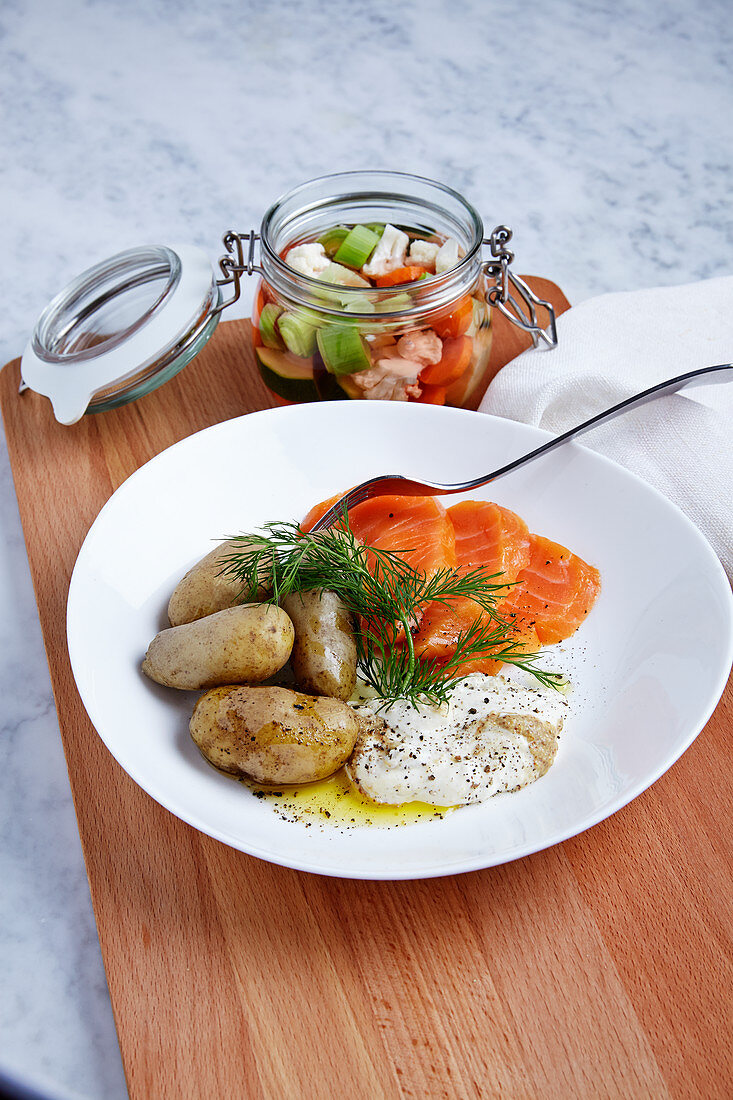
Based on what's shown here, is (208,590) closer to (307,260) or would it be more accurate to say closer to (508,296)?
(307,260)

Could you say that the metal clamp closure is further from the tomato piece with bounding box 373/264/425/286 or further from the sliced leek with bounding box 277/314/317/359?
the tomato piece with bounding box 373/264/425/286

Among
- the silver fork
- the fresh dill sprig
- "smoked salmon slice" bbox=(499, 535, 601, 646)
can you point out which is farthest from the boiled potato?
"smoked salmon slice" bbox=(499, 535, 601, 646)

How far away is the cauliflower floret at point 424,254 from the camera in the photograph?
5.99 ft

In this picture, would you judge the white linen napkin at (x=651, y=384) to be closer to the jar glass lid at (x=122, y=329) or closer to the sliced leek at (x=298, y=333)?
the sliced leek at (x=298, y=333)

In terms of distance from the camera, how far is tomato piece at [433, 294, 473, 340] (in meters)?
1.76

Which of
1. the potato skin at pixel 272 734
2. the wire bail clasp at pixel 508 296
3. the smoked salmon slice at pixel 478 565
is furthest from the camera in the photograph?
the wire bail clasp at pixel 508 296

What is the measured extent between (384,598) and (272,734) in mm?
304

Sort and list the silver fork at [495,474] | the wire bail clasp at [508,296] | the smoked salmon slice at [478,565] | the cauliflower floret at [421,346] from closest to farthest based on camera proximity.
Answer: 1. the smoked salmon slice at [478,565]
2. the silver fork at [495,474]
3. the cauliflower floret at [421,346]
4. the wire bail clasp at [508,296]

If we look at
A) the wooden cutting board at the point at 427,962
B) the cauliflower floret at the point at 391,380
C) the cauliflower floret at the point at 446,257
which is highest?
the cauliflower floret at the point at 446,257

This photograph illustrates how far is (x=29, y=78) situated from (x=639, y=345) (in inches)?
93.7

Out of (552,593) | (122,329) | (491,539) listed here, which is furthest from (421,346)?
(122,329)

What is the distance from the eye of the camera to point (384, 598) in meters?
1.49

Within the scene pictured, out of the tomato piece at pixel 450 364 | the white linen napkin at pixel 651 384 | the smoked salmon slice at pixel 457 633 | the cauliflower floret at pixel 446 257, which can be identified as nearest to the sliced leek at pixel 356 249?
the cauliflower floret at pixel 446 257

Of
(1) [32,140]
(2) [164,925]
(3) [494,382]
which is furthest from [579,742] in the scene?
(1) [32,140]
